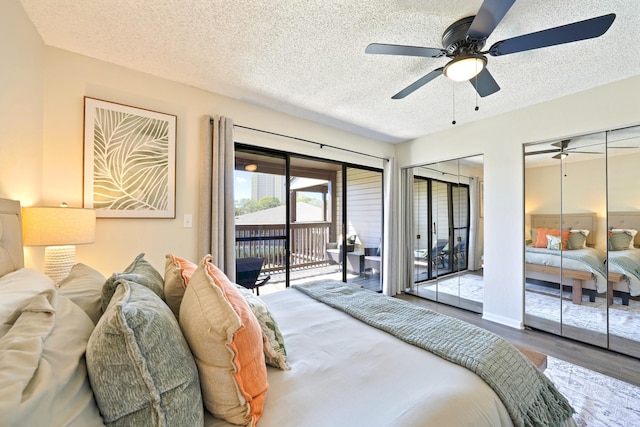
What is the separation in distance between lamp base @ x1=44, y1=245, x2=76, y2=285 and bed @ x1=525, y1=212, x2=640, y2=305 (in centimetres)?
427

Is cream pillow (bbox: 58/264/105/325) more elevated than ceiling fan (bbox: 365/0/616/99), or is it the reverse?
ceiling fan (bbox: 365/0/616/99)

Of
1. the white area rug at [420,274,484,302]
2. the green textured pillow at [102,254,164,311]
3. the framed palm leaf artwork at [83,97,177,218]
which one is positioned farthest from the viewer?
the white area rug at [420,274,484,302]

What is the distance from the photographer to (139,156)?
7.54 feet

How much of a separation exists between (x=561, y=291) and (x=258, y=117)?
12.6 feet

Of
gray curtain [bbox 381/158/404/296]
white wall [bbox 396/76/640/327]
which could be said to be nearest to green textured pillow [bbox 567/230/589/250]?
white wall [bbox 396/76/640/327]

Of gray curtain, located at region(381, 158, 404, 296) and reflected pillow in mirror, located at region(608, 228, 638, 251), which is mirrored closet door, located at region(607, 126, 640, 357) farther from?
gray curtain, located at region(381, 158, 404, 296)

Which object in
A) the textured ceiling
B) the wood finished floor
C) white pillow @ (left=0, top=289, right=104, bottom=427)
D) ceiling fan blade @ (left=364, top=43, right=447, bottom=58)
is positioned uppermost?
the textured ceiling

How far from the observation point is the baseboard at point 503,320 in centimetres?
305

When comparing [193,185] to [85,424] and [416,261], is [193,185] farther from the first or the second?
[416,261]

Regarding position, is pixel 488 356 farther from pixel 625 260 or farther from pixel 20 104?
pixel 20 104

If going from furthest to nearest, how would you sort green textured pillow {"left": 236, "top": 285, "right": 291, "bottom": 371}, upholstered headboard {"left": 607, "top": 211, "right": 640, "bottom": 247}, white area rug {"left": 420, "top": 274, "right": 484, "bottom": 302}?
white area rug {"left": 420, "top": 274, "right": 484, "bottom": 302}, upholstered headboard {"left": 607, "top": 211, "right": 640, "bottom": 247}, green textured pillow {"left": 236, "top": 285, "right": 291, "bottom": 371}

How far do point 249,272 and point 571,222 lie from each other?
353 cm

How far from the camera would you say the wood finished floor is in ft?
7.18

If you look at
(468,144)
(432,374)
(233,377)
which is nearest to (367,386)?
(432,374)
